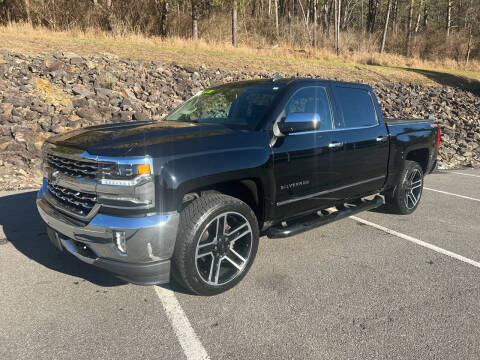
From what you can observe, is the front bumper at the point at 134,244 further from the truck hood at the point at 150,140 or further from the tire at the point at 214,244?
the truck hood at the point at 150,140

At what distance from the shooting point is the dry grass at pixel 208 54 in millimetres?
13734

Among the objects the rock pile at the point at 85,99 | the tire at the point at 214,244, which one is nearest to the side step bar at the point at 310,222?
the tire at the point at 214,244

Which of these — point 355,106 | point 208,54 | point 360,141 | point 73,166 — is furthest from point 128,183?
point 208,54

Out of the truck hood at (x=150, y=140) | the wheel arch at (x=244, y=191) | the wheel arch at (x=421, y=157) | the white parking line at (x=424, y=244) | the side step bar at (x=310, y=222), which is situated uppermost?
the truck hood at (x=150, y=140)

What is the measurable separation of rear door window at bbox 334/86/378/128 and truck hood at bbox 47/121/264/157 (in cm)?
159

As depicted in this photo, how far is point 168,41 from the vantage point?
19.0 m

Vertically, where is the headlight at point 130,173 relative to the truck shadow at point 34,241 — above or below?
above

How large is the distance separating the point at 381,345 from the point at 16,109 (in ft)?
32.9

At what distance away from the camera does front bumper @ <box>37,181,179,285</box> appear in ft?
8.73

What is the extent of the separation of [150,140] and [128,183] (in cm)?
45

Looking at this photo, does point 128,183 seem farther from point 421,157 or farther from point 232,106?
point 421,157

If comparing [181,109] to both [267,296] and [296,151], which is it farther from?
[267,296]

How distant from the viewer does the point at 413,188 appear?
5.67 metres

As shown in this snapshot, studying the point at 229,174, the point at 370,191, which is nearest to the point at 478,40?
the point at 370,191
